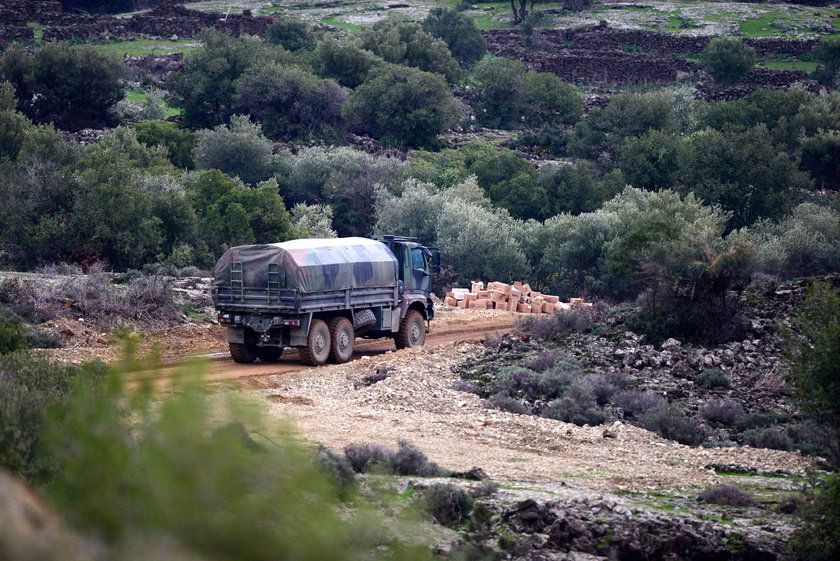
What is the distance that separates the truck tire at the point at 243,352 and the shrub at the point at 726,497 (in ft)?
38.3

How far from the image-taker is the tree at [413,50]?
243 ft

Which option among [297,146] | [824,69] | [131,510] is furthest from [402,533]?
[824,69]

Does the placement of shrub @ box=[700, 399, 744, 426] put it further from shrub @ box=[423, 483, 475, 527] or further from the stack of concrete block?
the stack of concrete block

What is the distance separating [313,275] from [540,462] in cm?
813

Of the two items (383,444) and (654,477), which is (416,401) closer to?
(383,444)

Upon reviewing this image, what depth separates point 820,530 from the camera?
488 inches

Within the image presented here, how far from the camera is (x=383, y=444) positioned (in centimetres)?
1571

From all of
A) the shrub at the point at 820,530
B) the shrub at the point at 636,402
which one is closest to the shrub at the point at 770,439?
the shrub at the point at 636,402

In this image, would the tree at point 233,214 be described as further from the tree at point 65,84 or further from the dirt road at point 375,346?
the tree at point 65,84

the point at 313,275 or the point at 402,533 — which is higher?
the point at 402,533

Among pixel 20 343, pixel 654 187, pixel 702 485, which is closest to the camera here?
pixel 702 485

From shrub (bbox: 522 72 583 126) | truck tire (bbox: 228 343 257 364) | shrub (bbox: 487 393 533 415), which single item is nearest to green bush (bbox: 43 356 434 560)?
shrub (bbox: 487 393 533 415)

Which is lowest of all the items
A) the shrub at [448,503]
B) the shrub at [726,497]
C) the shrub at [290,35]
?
the shrub at [726,497]

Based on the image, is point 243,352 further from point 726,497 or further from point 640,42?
point 640,42
